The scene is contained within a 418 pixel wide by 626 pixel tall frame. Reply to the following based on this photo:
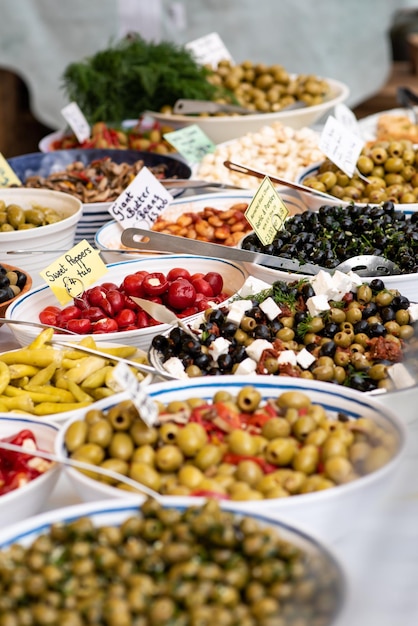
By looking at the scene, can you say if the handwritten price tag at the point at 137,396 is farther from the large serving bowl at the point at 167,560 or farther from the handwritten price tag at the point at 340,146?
the handwritten price tag at the point at 340,146

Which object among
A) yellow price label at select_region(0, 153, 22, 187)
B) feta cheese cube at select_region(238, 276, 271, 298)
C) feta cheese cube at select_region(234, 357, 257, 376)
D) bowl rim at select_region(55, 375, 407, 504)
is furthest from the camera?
yellow price label at select_region(0, 153, 22, 187)

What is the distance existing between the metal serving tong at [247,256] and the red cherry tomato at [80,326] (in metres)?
0.38

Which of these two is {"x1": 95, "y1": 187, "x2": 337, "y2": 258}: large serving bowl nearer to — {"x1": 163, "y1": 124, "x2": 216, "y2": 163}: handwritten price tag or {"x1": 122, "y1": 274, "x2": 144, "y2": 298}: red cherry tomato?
{"x1": 163, "y1": 124, "x2": 216, "y2": 163}: handwritten price tag

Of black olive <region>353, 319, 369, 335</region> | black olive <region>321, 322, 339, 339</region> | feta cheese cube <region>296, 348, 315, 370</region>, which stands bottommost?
black olive <region>353, 319, 369, 335</region>

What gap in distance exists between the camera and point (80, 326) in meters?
1.84

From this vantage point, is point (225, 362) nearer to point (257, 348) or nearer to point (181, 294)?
point (257, 348)

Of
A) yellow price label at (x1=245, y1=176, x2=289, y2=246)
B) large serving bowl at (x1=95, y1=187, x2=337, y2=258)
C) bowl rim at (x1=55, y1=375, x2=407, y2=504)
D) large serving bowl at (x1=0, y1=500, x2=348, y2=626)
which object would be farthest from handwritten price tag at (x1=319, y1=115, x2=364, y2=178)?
large serving bowl at (x1=0, y1=500, x2=348, y2=626)

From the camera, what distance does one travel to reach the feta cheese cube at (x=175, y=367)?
1.58 meters

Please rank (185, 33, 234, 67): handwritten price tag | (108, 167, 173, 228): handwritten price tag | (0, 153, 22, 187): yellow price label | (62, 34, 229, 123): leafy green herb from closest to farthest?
(108, 167, 173, 228): handwritten price tag < (0, 153, 22, 187): yellow price label < (62, 34, 229, 123): leafy green herb < (185, 33, 234, 67): handwritten price tag

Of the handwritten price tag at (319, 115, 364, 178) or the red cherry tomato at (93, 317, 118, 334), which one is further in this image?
the handwritten price tag at (319, 115, 364, 178)

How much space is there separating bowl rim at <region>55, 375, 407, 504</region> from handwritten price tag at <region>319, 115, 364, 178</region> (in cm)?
132

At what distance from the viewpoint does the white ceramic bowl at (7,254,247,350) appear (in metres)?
1.75

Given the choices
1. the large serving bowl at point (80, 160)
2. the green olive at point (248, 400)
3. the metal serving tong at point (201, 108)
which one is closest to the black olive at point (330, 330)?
the green olive at point (248, 400)

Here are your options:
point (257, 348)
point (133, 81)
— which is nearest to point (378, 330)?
point (257, 348)
